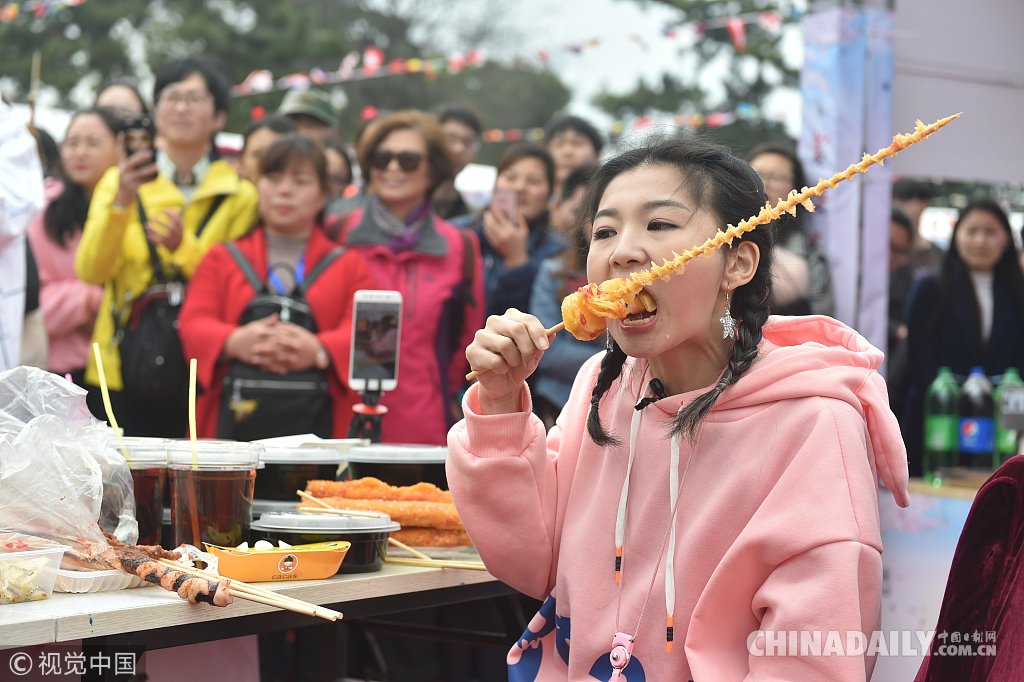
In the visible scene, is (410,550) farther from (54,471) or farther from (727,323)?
(727,323)

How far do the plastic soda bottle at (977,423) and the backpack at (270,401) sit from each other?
2.91 m

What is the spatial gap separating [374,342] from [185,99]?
2.25m

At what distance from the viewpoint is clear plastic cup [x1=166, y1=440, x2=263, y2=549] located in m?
2.01

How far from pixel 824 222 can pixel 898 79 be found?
743 millimetres

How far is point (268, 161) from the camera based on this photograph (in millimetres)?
4062

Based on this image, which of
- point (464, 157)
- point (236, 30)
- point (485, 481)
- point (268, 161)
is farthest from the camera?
point (236, 30)

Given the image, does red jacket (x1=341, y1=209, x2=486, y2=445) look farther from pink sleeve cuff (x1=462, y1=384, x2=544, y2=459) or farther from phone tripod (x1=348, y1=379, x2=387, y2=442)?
pink sleeve cuff (x1=462, y1=384, x2=544, y2=459)

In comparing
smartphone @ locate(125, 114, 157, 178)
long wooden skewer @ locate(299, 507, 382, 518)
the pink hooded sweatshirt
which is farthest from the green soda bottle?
smartphone @ locate(125, 114, 157, 178)

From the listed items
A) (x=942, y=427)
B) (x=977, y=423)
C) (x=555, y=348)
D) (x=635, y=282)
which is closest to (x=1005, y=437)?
(x=977, y=423)

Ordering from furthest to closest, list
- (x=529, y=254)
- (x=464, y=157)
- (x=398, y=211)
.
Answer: (x=464, y=157) < (x=529, y=254) < (x=398, y=211)

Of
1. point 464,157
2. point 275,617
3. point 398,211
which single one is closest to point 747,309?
point 275,617

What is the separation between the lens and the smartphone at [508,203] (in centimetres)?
456

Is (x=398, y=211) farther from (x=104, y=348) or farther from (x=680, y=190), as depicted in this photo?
(x=680, y=190)

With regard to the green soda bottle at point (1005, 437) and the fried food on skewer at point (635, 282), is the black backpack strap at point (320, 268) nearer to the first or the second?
the fried food on skewer at point (635, 282)
